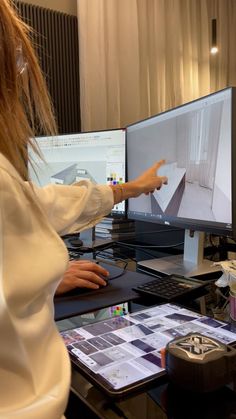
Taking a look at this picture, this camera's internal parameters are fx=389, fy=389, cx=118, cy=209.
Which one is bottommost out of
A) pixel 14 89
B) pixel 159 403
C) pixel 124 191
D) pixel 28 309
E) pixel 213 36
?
pixel 159 403

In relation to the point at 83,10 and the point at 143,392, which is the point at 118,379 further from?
the point at 83,10

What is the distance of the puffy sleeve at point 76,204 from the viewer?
847 mm

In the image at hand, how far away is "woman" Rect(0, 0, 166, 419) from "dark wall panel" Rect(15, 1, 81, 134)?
1.95m

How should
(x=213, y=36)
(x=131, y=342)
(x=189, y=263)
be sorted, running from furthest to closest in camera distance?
1. (x=213, y=36)
2. (x=189, y=263)
3. (x=131, y=342)

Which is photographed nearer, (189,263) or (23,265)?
(23,265)

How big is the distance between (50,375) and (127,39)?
2405 millimetres

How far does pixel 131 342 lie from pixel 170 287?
0.29m

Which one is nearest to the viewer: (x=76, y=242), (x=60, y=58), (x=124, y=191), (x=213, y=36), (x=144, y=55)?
(x=124, y=191)

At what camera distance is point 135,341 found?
1.86 ft

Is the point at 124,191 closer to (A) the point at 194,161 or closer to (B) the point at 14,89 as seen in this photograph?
(A) the point at 194,161

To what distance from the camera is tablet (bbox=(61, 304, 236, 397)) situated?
1.55ft

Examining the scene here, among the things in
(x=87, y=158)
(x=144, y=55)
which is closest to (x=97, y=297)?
(x=87, y=158)

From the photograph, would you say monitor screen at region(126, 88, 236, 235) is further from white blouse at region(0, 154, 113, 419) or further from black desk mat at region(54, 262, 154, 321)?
white blouse at region(0, 154, 113, 419)

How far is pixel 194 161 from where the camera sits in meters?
0.99
